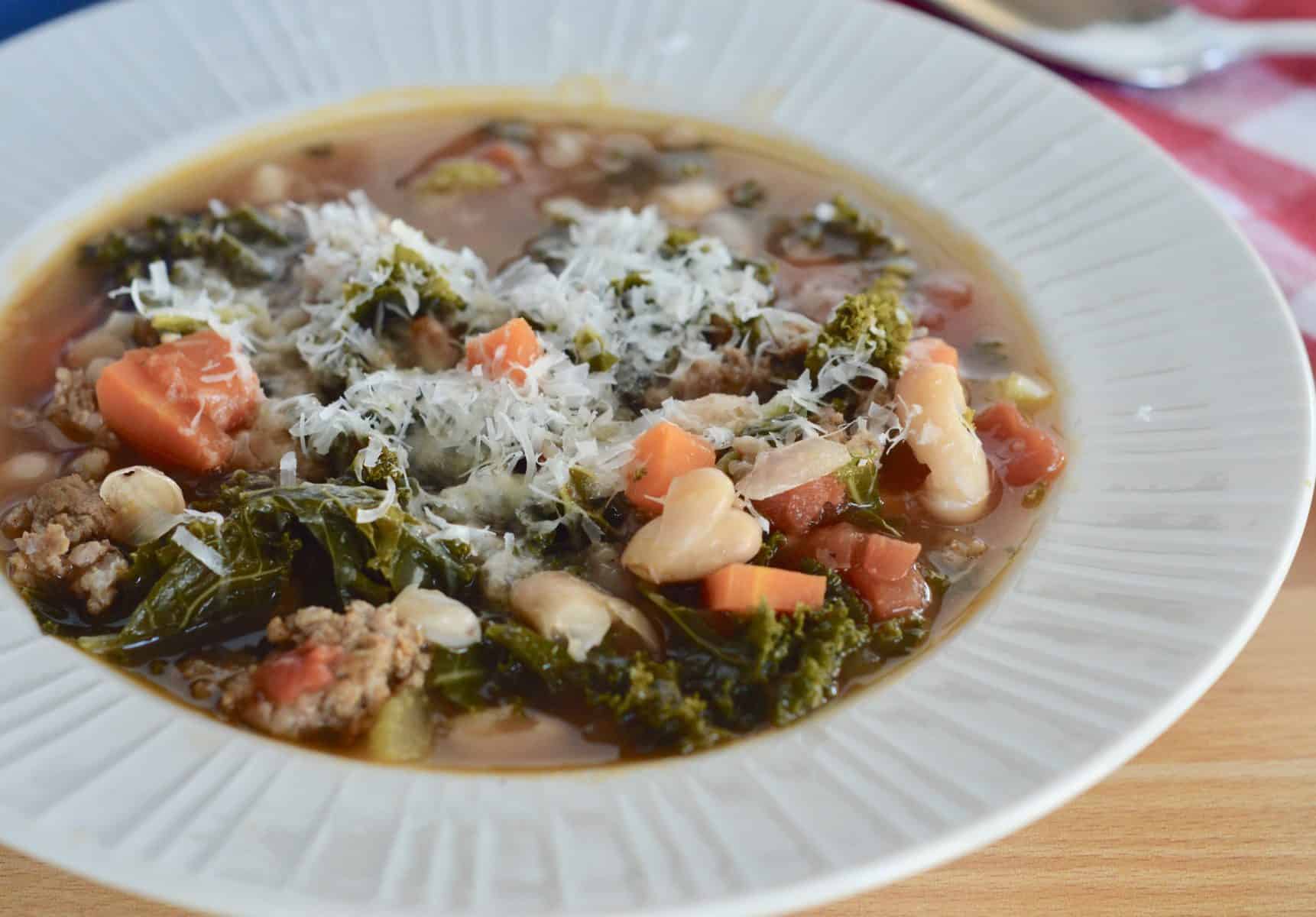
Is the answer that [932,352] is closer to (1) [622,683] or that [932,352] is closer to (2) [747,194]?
(2) [747,194]

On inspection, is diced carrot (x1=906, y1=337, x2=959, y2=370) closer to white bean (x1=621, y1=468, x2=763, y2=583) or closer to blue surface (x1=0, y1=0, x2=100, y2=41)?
white bean (x1=621, y1=468, x2=763, y2=583)

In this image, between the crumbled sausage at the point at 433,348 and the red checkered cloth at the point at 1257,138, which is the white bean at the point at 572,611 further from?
the red checkered cloth at the point at 1257,138

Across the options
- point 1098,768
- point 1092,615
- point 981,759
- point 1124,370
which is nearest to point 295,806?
point 981,759

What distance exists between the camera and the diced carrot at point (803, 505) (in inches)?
128

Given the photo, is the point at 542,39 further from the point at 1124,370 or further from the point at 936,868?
the point at 936,868

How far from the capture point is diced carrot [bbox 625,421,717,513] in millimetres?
3256

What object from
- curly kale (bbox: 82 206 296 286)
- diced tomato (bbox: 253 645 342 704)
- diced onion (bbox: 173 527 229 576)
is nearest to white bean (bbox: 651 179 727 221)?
curly kale (bbox: 82 206 296 286)

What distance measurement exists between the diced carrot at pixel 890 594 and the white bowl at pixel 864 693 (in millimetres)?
165

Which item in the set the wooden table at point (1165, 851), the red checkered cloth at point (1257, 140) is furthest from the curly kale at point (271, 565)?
the red checkered cloth at point (1257, 140)

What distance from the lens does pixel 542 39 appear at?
500 centimetres

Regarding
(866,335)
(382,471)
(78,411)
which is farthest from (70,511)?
(866,335)

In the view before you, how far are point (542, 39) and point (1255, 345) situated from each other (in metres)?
2.85

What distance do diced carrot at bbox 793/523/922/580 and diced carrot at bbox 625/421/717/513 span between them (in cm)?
34

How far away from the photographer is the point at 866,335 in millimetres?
3588
